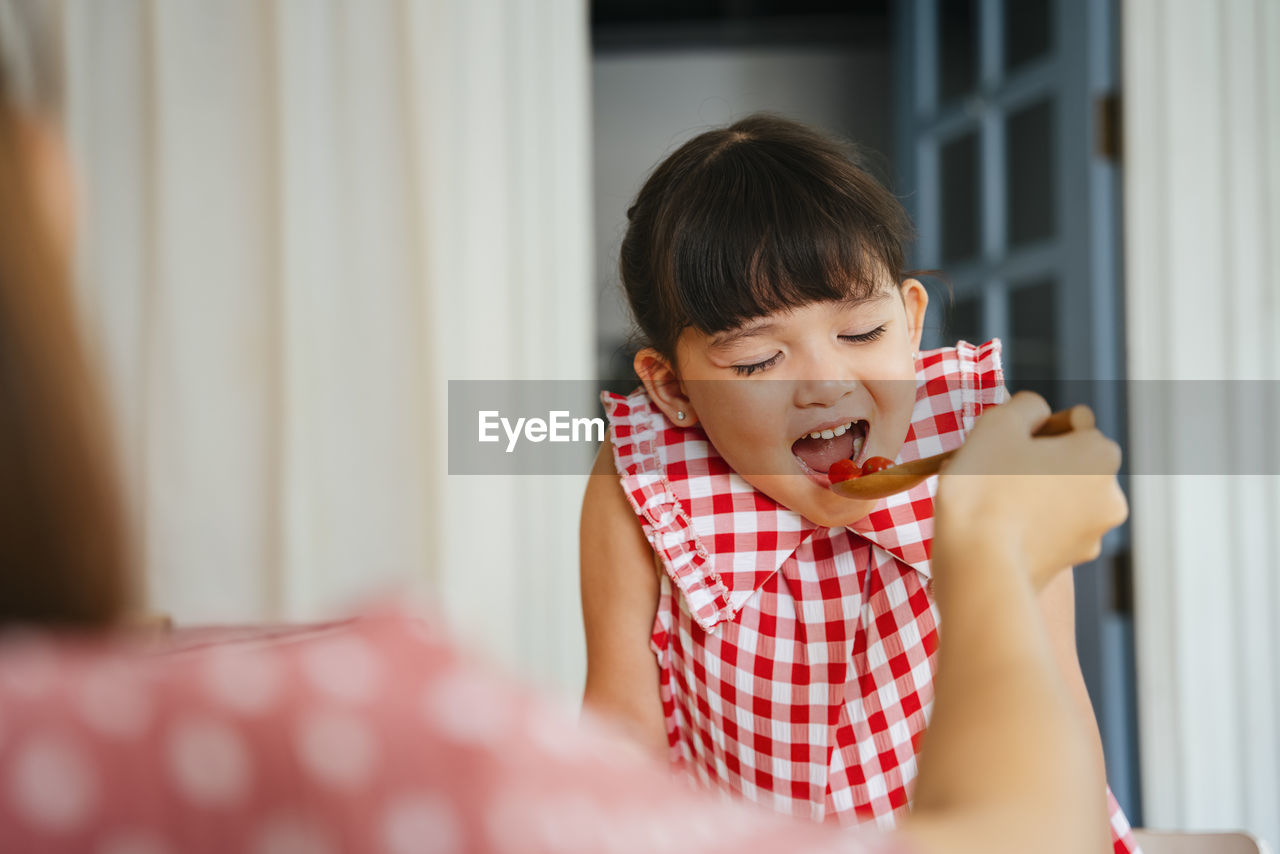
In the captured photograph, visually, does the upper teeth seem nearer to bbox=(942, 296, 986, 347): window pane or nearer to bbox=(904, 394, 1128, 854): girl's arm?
bbox=(904, 394, 1128, 854): girl's arm

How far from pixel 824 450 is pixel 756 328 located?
13 centimetres

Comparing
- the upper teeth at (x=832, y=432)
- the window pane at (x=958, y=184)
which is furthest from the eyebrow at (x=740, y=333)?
the window pane at (x=958, y=184)

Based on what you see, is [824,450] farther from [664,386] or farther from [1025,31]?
[1025,31]

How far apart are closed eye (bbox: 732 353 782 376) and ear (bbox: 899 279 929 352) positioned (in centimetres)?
15

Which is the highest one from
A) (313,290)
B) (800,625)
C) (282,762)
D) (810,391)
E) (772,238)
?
(313,290)

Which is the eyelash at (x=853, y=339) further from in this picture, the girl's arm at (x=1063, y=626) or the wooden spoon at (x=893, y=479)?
the girl's arm at (x=1063, y=626)

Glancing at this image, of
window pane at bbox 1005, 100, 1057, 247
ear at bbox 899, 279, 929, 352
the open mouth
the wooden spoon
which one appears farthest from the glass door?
the wooden spoon

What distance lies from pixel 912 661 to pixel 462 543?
4.19ft

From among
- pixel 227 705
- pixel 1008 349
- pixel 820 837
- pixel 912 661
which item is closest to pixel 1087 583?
pixel 1008 349

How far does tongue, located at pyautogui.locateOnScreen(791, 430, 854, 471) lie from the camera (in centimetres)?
88

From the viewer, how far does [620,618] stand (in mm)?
948

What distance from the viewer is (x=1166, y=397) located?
5.36 ft

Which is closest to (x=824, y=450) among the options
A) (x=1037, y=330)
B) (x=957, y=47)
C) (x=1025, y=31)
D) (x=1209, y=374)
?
(x=1209, y=374)

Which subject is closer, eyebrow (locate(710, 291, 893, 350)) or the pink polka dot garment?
the pink polka dot garment
